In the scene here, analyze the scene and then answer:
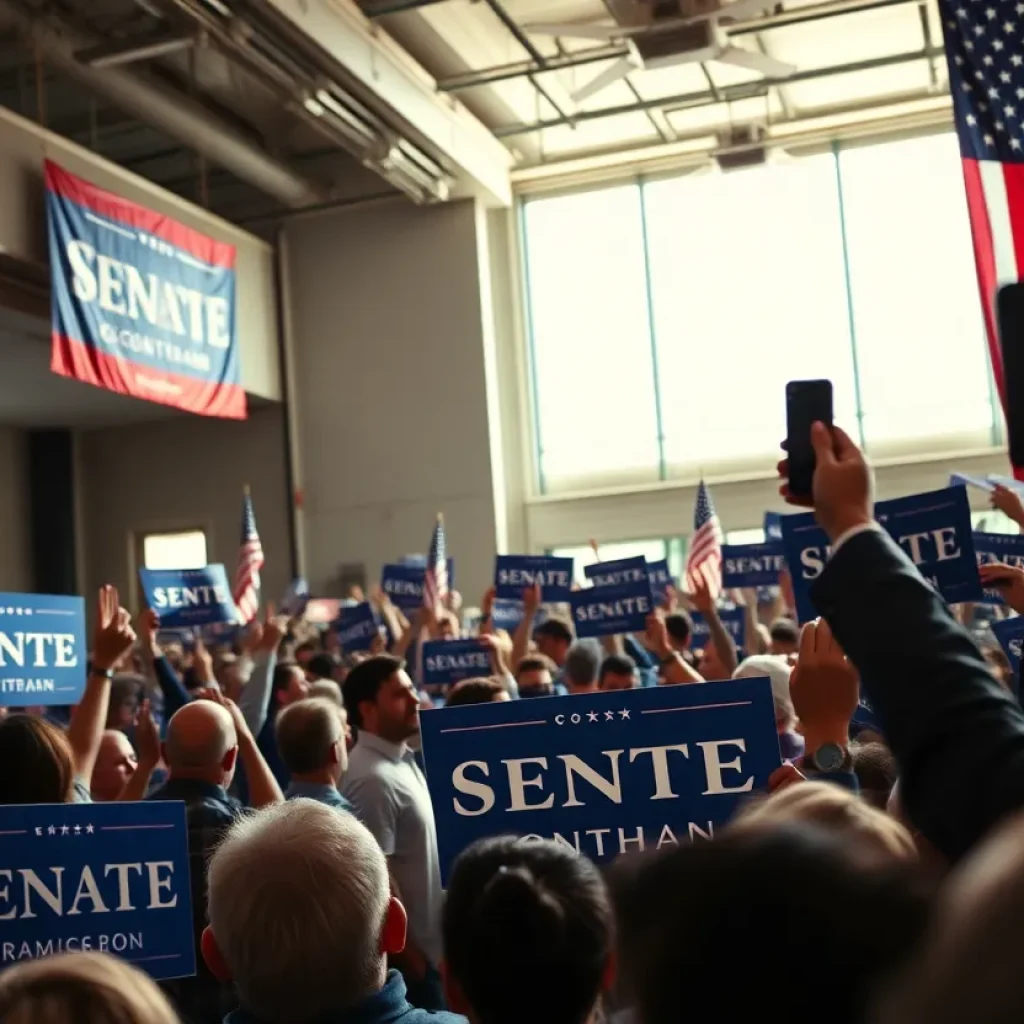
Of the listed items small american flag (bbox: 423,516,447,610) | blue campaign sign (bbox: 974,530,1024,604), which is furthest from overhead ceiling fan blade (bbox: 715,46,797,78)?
blue campaign sign (bbox: 974,530,1024,604)

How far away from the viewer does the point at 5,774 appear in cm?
309

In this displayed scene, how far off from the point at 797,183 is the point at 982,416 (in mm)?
3373

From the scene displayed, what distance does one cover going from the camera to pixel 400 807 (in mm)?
4359

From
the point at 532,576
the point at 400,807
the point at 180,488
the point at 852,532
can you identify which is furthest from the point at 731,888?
the point at 180,488

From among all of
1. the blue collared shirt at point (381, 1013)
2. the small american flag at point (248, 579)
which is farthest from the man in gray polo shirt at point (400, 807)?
the small american flag at point (248, 579)

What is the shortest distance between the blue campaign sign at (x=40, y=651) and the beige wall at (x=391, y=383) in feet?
36.8

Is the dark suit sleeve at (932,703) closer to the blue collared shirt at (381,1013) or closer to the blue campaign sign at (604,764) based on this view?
the blue collared shirt at (381,1013)

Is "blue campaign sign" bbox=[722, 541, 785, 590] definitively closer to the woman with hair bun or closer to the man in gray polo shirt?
the man in gray polo shirt

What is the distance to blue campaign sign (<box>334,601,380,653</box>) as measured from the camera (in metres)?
9.67

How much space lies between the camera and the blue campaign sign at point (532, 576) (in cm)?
964

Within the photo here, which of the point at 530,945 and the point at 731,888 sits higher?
the point at 731,888

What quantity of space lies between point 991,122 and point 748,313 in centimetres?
1144

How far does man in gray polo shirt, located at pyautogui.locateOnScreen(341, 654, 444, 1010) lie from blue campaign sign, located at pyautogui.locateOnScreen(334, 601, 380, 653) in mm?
4975

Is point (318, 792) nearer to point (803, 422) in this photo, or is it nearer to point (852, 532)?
point (803, 422)
